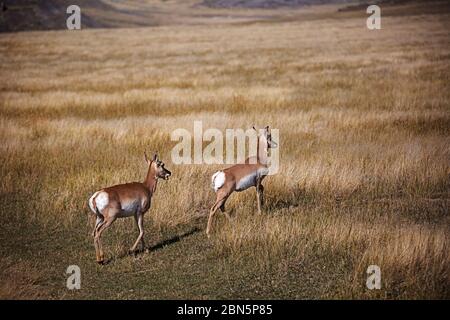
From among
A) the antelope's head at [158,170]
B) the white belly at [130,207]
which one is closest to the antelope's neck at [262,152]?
the antelope's head at [158,170]

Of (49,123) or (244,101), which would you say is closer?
(49,123)

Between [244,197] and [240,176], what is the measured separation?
1.86 metres

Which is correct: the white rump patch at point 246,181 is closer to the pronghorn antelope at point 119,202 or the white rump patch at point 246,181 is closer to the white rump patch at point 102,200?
the pronghorn antelope at point 119,202

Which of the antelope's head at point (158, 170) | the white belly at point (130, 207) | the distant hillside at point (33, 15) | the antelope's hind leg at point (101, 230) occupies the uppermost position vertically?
the distant hillside at point (33, 15)

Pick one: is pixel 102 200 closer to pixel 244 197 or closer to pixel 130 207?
pixel 130 207

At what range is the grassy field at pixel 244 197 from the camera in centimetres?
700

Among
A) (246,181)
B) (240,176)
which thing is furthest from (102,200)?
(246,181)

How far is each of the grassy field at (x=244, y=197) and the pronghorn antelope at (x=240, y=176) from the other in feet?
1.78

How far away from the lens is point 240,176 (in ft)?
27.0

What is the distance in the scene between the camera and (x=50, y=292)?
6.72m
